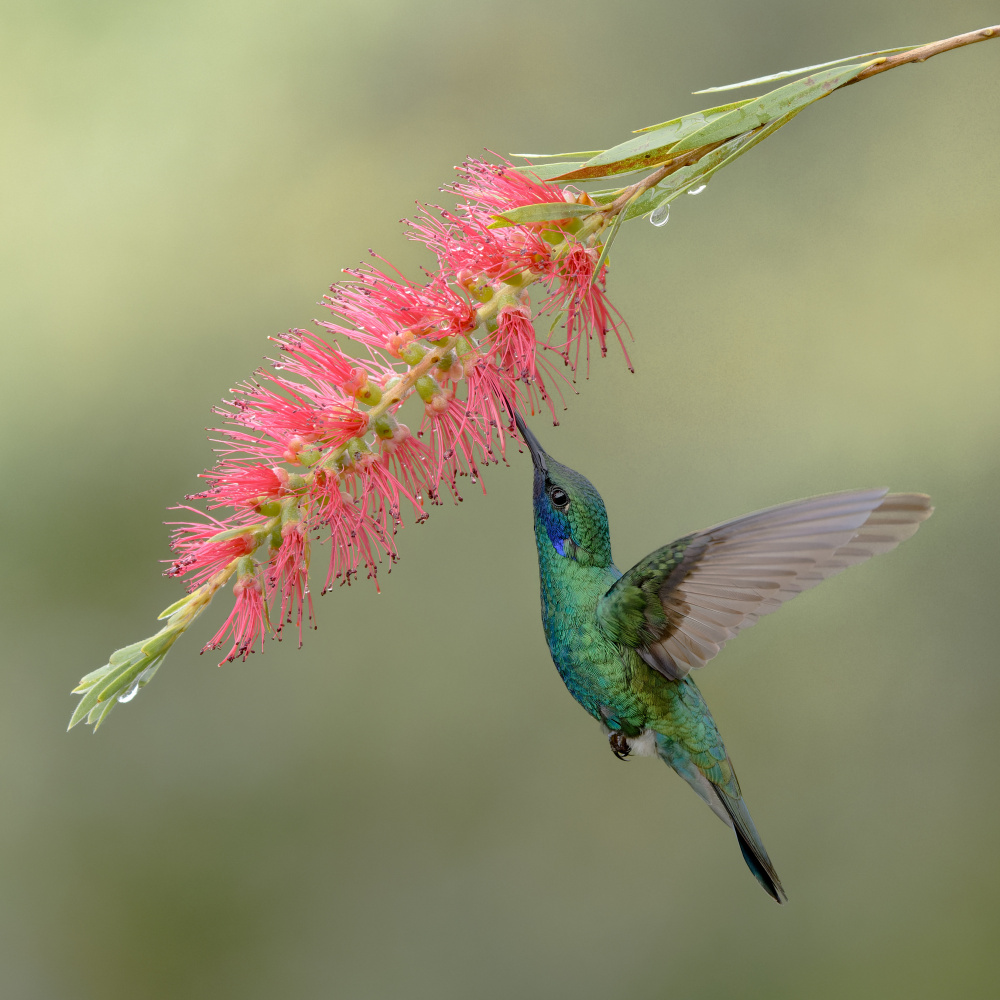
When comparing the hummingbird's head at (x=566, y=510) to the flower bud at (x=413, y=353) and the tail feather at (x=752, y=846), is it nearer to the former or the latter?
the flower bud at (x=413, y=353)

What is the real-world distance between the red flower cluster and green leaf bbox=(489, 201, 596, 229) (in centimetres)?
2

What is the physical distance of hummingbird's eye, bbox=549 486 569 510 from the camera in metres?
1.15

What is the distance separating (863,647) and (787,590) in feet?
5.64

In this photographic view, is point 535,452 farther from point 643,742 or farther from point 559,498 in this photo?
point 643,742

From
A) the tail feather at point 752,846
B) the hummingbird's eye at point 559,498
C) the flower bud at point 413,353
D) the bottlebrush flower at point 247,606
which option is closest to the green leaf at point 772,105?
the flower bud at point 413,353

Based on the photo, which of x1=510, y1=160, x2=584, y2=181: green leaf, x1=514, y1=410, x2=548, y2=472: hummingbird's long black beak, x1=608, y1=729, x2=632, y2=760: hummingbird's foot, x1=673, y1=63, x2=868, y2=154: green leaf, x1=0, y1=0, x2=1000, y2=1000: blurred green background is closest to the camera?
x1=673, y1=63, x2=868, y2=154: green leaf

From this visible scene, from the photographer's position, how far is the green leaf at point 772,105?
0.82 meters

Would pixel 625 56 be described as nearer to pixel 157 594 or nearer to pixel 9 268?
pixel 9 268

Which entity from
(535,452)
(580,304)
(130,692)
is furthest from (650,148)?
(130,692)

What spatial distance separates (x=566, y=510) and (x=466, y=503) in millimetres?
1350

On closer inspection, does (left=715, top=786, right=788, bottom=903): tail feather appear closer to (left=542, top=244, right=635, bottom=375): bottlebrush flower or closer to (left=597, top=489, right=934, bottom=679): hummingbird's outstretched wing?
(left=597, top=489, right=934, bottom=679): hummingbird's outstretched wing

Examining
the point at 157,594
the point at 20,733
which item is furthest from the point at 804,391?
the point at 20,733

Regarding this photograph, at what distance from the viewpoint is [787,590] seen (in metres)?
0.96

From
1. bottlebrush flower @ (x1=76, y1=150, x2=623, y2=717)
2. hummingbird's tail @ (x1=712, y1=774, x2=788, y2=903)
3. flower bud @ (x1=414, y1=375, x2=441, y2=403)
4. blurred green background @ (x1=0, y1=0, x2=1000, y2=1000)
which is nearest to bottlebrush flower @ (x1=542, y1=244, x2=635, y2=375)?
bottlebrush flower @ (x1=76, y1=150, x2=623, y2=717)
